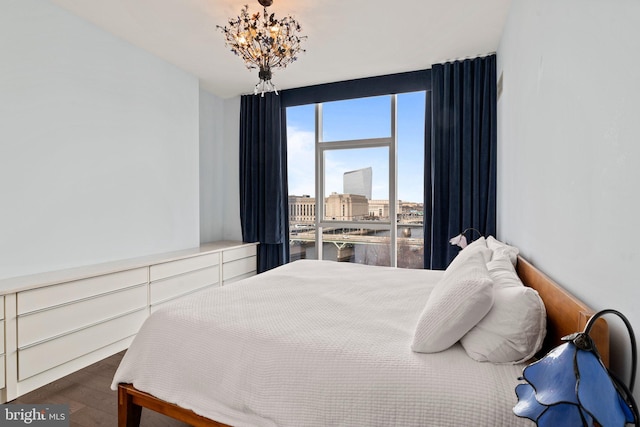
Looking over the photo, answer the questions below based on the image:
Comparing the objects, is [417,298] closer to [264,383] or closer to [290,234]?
[264,383]

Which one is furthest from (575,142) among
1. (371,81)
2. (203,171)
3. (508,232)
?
(203,171)

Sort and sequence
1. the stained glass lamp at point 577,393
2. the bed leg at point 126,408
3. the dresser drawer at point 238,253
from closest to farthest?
the stained glass lamp at point 577,393 < the bed leg at point 126,408 < the dresser drawer at point 238,253

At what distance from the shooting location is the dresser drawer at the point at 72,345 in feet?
7.09

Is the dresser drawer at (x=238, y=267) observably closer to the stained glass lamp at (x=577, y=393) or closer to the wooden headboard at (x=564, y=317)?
the wooden headboard at (x=564, y=317)

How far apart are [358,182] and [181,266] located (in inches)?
86.2

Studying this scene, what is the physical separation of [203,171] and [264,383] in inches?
141

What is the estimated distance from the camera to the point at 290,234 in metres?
4.59

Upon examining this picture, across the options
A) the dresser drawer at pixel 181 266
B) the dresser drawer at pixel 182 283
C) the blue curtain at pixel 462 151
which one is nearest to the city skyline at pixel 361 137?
the blue curtain at pixel 462 151

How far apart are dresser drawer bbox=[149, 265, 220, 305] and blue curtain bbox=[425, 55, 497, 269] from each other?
2.36 meters

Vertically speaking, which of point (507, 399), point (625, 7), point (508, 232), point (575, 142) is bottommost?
point (507, 399)

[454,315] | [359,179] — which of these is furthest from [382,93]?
[454,315]

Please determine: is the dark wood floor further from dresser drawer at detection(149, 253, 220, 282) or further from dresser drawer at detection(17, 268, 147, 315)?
dresser drawer at detection(149, 253, 220, 282)

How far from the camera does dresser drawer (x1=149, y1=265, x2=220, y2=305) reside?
3098mm

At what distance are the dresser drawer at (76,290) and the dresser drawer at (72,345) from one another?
0.25m
